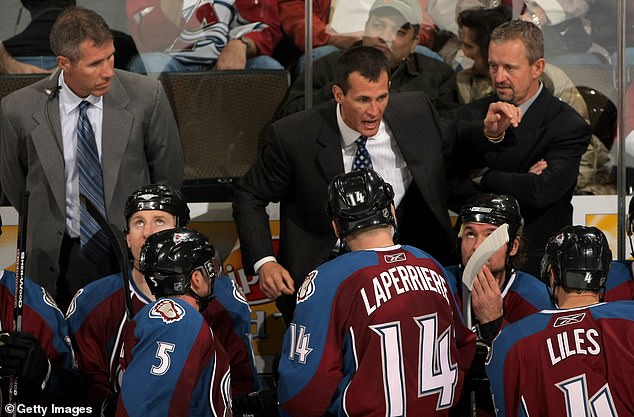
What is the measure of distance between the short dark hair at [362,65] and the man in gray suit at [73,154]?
2.53 feet

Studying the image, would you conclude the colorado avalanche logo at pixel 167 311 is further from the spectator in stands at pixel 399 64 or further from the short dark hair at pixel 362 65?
the spectator in stands at pixel 399 64

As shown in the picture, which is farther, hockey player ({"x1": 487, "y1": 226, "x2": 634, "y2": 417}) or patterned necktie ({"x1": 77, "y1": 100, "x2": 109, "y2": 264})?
patterned necktie ({"x1": 77, "y1": 100, "x2": 109, "y2": 264})

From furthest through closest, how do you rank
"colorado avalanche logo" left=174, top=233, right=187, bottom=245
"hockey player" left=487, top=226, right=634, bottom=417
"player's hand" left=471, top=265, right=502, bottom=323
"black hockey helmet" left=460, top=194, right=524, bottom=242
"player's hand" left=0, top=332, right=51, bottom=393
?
"black hockey helmet" left=460, top=194, right=524, bottom=242 < "player's hand" left=471, top=265, right=502, bottom=323 < "player's hand" left=0, top=332, right=51, bottom=393 < "colorado avalanche logo" left=174, top=233, right=187, bottom=245 < "hockey player" left=487, top=226, right=634, bottom=417

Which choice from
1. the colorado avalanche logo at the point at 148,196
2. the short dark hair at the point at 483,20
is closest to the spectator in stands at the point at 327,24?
the short dark hair at the point at 483,20

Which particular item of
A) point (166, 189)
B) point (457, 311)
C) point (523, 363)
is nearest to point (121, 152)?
point (166, 189)

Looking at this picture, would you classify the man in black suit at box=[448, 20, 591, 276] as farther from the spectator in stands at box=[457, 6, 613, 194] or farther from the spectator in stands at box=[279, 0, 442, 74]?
the spectator in stands at box=[279, 0, 442, 74]

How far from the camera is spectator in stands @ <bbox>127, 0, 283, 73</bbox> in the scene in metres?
4.91

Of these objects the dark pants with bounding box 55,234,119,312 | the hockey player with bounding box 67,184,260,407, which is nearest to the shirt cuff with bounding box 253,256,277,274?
the hockey player with bounding box 67,184,260,407

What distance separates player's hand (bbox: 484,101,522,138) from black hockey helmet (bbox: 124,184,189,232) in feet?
3.90

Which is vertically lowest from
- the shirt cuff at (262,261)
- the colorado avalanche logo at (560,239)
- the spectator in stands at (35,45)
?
the shirt cuff at (262,261)

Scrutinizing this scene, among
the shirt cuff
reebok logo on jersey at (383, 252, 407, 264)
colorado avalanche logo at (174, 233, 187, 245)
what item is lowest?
the shirt cuff

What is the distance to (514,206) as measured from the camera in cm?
373

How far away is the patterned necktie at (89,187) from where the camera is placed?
4.22 m

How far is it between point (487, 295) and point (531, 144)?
3.12 feet
